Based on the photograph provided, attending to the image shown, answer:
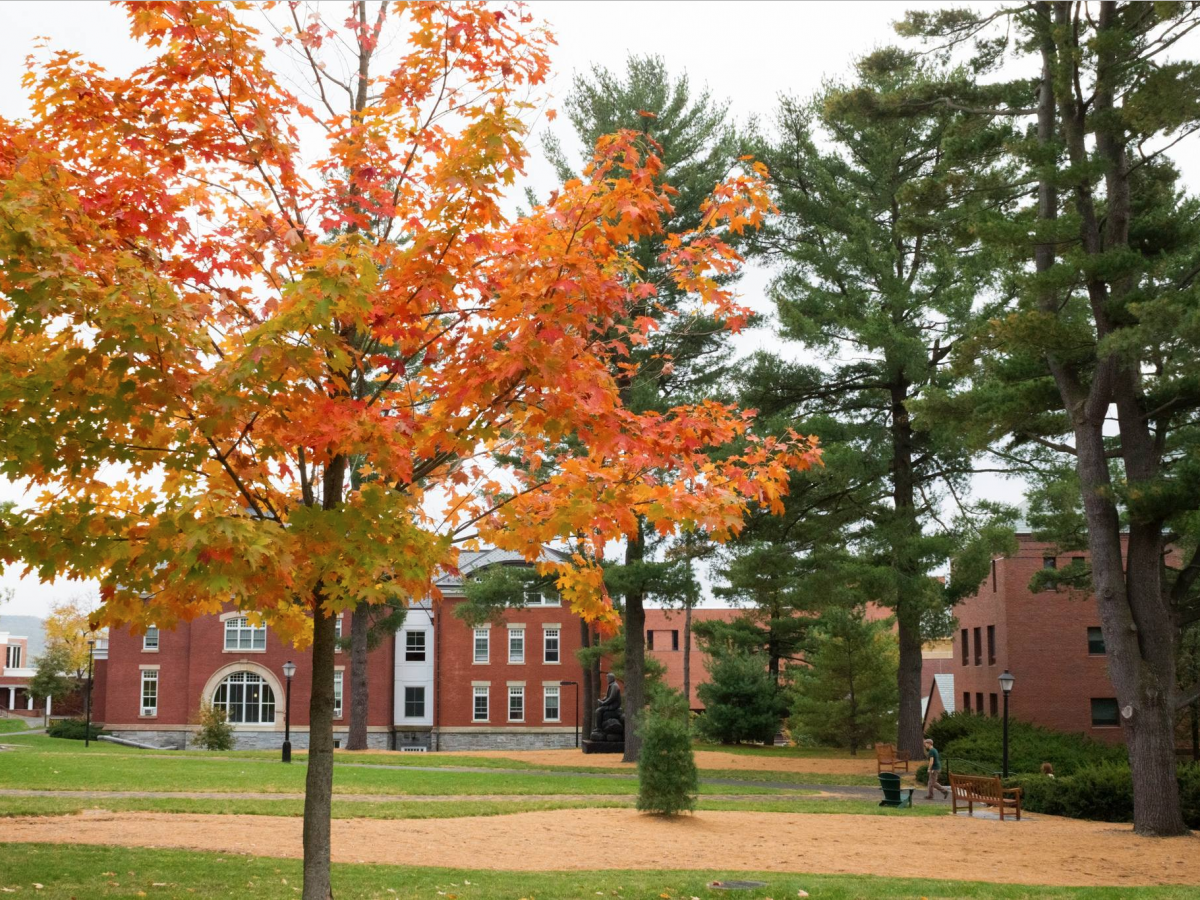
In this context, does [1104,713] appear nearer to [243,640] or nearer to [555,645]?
[555,645]

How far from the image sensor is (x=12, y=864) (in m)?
10.6

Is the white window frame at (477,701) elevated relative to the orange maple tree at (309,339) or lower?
lower

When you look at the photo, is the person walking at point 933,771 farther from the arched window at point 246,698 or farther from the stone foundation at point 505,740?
the arched window at point 246,698

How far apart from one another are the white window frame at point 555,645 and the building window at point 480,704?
308 centimetres

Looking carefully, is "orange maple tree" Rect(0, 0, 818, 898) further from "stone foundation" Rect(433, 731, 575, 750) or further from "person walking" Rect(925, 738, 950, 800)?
"stone foundation" Rect(433, 731, 575, 750)

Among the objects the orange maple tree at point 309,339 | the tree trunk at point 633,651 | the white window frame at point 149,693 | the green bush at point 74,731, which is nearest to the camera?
the orange maple tree at point 309,339

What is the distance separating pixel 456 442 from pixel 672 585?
22.9 metres

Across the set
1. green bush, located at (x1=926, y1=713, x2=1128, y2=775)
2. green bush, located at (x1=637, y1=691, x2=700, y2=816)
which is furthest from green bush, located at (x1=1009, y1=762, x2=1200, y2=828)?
green bush, located at (x1=637, y1=691, x2=700, y2=816)

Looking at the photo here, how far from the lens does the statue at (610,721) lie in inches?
1519

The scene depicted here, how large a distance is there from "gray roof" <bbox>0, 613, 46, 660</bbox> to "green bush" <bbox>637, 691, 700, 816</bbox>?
11426 cm

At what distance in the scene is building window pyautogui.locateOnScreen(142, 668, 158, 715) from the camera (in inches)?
1980

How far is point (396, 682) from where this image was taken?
5141cm

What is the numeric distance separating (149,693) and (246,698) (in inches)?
170

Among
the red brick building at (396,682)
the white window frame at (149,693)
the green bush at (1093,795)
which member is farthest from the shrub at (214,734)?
the green bush at (1093,795)
